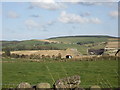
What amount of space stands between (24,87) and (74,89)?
6.66 ft

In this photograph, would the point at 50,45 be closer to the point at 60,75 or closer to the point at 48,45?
the point at 48,45

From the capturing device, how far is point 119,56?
43.3m

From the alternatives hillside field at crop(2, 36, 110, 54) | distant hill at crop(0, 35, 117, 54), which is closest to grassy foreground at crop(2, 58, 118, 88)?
hillside field at crop(2, 36, 110, 54)

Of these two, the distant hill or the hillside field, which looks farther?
the distant hill

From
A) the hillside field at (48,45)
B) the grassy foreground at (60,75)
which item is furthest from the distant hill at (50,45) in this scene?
the grassy foreground at (60,75)

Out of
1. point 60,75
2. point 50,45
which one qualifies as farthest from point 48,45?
point 60,75

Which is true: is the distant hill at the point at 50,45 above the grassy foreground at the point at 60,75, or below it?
above

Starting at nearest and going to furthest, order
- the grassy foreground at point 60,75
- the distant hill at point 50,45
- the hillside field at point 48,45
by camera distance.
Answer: the grassy foreground at point 60,75 < the hillside field at point 48,45 < the distant hill at point 50,45

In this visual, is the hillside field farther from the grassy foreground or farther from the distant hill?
the grassy foreground

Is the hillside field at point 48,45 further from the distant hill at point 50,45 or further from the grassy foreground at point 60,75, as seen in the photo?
the grassy foreground at point 60,75

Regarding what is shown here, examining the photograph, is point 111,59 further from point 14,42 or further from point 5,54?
point 14,42

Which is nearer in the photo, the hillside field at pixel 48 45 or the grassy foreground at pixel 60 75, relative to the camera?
the grassy foreground at pixel 60 75

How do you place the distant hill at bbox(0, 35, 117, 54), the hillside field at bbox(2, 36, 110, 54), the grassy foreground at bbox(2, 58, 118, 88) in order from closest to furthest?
the grassy foreground at bbox(2, 58, 118, 88), the hillside field at bbox(2, 36, 110, 54), the distant hill at bbox(0, 35, 117, 54)

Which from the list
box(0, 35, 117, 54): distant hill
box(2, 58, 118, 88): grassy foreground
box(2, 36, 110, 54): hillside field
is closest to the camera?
box(2, 58, 118, 88): grassy foreground
